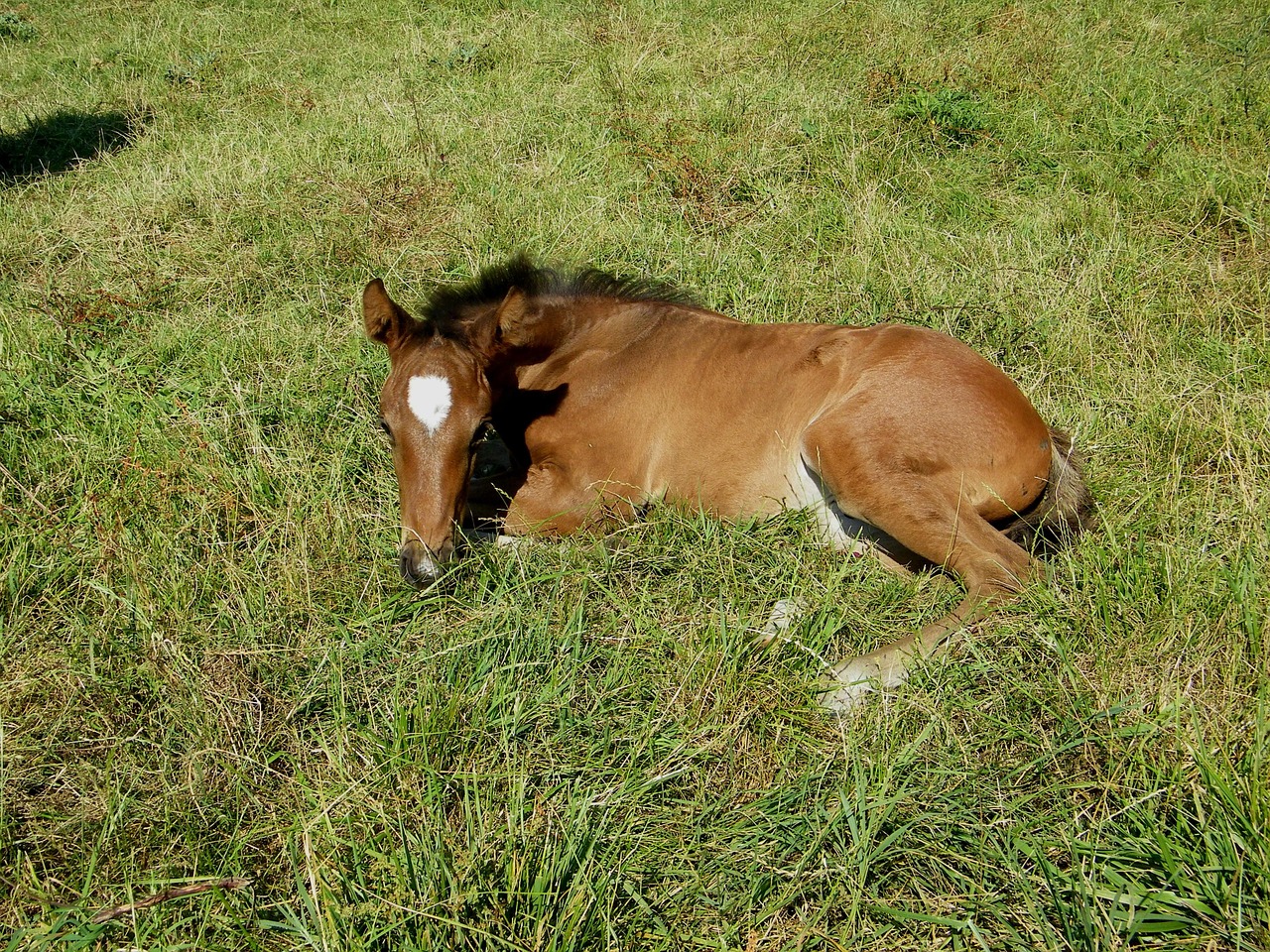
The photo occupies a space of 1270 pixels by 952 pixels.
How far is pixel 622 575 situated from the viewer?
11.3ft

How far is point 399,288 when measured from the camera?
5.11 m

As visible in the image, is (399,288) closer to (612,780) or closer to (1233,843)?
(612,780)

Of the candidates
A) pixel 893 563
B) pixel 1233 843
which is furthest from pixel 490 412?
pixel 1233 843

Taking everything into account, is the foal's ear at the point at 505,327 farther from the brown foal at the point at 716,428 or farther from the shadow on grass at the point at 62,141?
the shadow on grass at the point at 62,141

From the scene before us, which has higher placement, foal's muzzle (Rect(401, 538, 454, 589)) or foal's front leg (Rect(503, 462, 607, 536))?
foal's muzzle (Rect(401, 538, 454, 589))

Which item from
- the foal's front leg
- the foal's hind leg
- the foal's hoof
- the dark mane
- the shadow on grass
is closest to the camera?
the foal's hoof

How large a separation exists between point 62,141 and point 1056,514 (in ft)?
23.7

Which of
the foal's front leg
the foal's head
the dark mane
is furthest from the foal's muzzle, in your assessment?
the dark mane

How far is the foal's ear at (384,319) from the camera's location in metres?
3.58

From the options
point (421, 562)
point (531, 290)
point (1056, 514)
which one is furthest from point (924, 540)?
point (531, 290)

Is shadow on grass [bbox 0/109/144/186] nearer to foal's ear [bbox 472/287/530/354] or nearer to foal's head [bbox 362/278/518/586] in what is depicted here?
foal's ear [bbox 472/287/530/354]

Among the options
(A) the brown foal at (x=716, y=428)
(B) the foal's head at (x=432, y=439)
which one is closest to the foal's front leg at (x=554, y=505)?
(A) the brown foal at (x=716, y=428)

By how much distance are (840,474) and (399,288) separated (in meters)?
2.75

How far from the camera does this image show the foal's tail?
3537 millimetres
